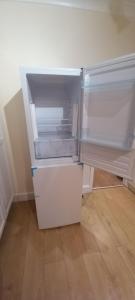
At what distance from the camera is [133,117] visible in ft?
2.76

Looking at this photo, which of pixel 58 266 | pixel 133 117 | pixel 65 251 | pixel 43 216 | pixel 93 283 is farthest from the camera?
pixel 43 216

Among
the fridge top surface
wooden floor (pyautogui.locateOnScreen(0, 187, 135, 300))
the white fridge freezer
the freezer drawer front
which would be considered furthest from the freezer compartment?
wooden floor (pyautogui.locateOnScreen(0, 187, 135, 300))

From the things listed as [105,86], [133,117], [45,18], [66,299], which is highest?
[45,18]

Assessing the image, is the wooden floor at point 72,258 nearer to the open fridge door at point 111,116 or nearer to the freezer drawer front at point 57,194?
the freezer drawer front at point 57,194

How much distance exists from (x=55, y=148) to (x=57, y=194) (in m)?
0.44

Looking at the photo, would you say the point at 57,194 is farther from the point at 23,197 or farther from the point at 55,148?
the point at 23,197

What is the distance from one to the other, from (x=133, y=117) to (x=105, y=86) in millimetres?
288

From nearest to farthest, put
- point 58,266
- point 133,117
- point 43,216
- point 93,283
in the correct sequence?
point 133,117 < point 93,283 < point 58,266 < point 43,216

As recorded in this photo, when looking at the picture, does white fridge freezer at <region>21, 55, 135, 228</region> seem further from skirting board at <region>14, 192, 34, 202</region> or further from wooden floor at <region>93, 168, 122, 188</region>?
wooden floor at <region>93, 168, 122, 188</region>

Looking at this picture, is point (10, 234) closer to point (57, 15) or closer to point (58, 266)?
point (58, 266)

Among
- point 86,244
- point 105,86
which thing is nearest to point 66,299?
point 86,244

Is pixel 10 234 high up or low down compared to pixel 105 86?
down

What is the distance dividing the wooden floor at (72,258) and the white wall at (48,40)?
45.6 inches

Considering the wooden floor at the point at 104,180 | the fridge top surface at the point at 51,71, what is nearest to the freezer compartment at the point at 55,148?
the fridge top surface at the point at 51,71
